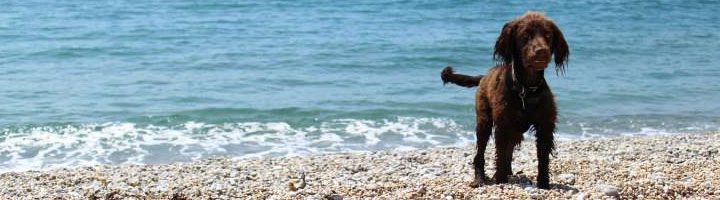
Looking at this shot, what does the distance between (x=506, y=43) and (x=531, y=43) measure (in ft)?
0.91

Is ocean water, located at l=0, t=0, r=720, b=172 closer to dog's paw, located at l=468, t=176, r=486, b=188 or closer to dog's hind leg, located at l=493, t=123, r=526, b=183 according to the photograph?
dog's paw, located at l=468, t=176, r=486, b=188

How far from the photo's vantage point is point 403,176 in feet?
25.7

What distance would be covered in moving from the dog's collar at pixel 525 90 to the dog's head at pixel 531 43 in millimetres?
111

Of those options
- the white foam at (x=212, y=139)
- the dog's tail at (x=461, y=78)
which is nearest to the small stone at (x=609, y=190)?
the dog's tail at (x=461, y=78)

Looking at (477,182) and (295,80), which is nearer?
(477,182)

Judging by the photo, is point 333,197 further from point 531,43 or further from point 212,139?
point 212,139

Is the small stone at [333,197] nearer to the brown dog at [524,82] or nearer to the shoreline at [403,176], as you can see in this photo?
the shoreline at [403,176]

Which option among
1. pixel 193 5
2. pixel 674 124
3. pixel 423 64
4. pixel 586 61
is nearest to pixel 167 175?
pixel 674 124

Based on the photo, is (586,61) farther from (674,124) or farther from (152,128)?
(152,128)

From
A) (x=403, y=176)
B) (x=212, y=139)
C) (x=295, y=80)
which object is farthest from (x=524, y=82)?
(x=295, y=80)

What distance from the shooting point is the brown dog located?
18.7 feet

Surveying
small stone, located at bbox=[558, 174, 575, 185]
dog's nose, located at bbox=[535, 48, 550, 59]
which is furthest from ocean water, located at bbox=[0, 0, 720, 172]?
dog's nose, located at bbox=[535, 48, 550, 59]

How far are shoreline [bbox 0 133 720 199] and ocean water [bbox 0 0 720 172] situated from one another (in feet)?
4.09

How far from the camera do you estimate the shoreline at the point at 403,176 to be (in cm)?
637
